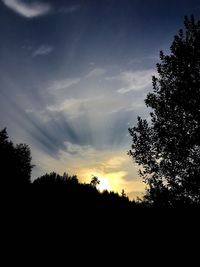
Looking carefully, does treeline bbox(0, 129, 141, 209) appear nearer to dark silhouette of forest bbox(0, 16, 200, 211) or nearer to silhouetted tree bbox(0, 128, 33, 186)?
silhouetted tree bbox(0, 128, 33, 186)

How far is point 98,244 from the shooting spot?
9.91 meters

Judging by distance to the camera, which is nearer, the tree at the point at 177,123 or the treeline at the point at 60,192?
the treeline at the point at 60,192

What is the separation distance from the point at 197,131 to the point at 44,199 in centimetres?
1834

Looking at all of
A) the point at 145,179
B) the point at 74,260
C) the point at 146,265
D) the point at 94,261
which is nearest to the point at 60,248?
the point at 74,260

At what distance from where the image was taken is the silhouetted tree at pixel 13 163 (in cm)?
1034

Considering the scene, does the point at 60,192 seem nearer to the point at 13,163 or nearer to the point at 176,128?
the point at 176,128

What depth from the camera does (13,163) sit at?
49.7 meters

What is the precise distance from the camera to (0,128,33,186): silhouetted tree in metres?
10.3

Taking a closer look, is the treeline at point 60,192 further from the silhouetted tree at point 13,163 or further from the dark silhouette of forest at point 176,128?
the dark silhouette of forest at point 176,128

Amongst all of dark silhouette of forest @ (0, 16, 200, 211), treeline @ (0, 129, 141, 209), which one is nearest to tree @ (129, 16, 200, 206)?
dark silhouette of forest @ (0, 16, 200, 211)

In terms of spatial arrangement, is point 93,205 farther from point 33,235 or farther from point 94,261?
point 33,235

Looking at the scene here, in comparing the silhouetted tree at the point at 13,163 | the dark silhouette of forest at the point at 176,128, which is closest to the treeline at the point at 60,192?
the silhouetted tree at the point at 13,163

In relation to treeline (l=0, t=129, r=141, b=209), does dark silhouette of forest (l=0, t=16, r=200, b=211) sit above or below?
above

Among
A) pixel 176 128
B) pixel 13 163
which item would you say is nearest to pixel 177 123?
pixel 176 128
